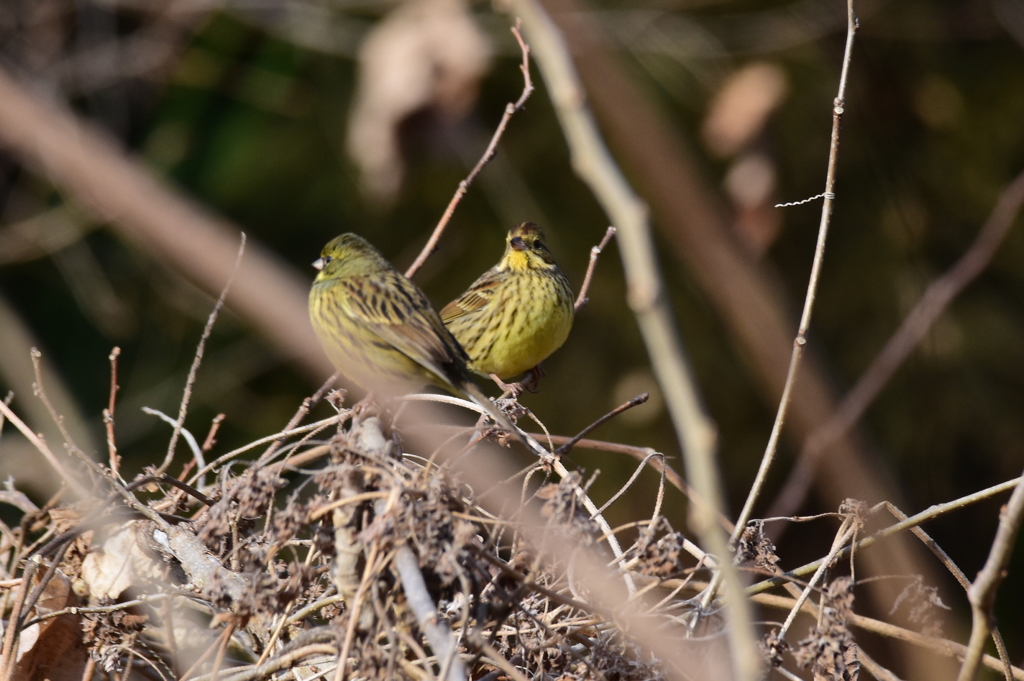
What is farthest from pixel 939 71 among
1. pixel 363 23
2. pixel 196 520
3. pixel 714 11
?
pixel 196 520

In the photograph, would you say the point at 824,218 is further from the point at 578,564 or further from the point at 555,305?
the point at 555,305

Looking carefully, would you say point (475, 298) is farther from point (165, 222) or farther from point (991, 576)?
point (165, 222)

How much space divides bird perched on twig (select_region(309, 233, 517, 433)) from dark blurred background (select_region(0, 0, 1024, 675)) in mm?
2482

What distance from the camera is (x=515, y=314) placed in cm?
471

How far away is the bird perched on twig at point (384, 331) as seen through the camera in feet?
10.9

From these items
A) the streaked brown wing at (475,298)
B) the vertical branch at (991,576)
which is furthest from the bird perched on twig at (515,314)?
the vertical branch at (991,576)

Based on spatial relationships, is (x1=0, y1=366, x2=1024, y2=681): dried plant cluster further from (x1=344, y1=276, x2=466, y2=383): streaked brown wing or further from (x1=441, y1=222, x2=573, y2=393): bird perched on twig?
(x1=441, y1=222, x2=573, y2=393): bird perched on twig

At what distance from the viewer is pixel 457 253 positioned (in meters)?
8.07

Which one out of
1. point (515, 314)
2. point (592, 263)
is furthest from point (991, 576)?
point (515, 314)

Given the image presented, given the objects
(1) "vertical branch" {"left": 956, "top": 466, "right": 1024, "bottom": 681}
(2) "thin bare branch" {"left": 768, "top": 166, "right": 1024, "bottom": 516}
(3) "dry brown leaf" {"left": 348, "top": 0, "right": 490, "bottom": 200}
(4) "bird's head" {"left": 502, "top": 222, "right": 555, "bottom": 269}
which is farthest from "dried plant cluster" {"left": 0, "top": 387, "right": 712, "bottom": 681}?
(3) "dry brown leaf" {"left": 348, "top": 0, "right": 490, "bottom": 200}

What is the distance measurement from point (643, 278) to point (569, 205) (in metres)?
6.75

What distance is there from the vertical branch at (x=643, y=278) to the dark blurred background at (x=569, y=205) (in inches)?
199

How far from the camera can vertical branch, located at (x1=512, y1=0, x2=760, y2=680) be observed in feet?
3.45

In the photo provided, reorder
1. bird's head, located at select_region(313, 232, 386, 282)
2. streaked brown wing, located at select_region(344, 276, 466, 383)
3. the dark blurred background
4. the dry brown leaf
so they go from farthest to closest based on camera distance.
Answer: the dark blurred background, the dry brown leaf, bird's head, located at select_region(313, 232, 386, 282), streaked brown wing, located at select_region(344, 276, 466, 383)
